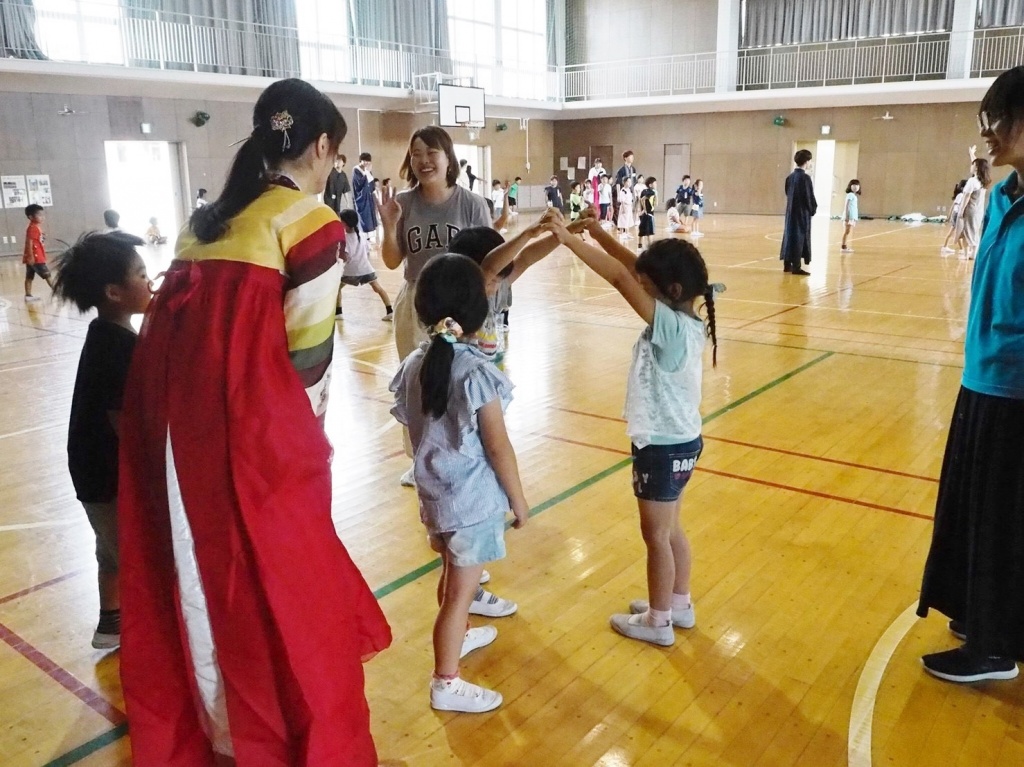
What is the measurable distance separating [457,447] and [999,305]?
1.54 metres

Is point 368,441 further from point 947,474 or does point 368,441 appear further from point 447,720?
point 947,474

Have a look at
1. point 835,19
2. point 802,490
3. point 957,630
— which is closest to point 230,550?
point 957,630

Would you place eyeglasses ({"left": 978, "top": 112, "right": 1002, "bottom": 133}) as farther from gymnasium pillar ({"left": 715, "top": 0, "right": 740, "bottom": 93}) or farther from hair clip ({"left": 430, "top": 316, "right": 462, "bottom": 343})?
gymnasium pillar ({"left": 715, "top": 0, "right": 740, "bottom": 93})

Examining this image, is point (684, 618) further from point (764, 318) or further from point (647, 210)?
point (647, 210)

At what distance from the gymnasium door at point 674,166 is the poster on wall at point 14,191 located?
56.2 ft

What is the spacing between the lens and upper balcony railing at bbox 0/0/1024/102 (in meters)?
15.9

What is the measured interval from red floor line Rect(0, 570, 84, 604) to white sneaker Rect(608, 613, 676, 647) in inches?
84.0

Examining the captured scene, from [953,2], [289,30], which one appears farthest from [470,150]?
[953,2]

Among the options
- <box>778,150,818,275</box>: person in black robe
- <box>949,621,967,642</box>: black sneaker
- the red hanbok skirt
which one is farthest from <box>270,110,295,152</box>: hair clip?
<box>778,150,818,275</box>: person in black robe

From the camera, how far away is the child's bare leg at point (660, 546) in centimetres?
263

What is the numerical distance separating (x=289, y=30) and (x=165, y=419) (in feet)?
64.0

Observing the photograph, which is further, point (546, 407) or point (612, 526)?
point (546, 407)

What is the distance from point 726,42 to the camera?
23.6m

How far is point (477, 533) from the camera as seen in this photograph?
7.65 feet
